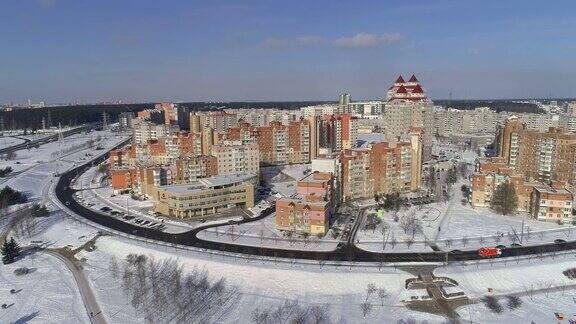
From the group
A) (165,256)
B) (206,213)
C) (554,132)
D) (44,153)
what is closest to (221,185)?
(206,213)

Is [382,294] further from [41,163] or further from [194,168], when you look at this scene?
[41,163]

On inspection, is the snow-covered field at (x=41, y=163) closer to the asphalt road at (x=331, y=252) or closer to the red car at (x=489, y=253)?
the asphalt road at (x=331, y=252)

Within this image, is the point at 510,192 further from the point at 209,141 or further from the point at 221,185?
the point at 209,141

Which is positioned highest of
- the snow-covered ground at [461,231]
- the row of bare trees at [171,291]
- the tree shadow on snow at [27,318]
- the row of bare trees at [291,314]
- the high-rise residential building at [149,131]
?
the high-rise residential building at [149,131]

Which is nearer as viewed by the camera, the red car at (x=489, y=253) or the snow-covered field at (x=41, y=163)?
the red car at (x=489, y=253)

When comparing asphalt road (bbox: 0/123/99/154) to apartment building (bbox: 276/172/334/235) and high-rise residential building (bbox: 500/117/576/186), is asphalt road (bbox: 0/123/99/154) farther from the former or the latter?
high-rise residential building (bbox: 500/117/576/186)

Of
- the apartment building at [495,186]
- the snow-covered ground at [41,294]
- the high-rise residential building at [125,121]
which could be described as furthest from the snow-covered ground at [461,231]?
the high-rise residential building at [125,121]

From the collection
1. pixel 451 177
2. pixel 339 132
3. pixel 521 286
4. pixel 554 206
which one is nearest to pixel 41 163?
pixel 339 132
